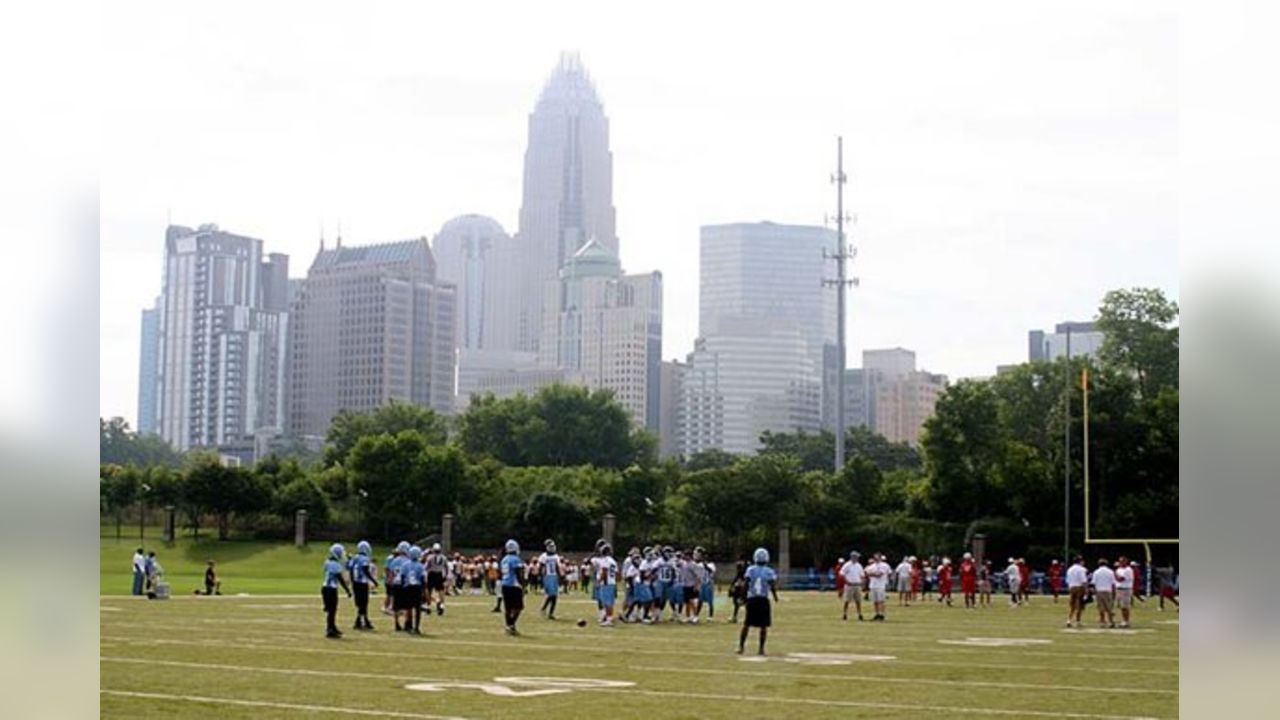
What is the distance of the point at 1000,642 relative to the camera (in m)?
21.5

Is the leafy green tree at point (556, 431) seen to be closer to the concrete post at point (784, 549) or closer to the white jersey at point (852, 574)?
the concrete post at point (784, 549)

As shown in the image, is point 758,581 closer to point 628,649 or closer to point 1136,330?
point 628,649

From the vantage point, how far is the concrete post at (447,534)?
203 feet

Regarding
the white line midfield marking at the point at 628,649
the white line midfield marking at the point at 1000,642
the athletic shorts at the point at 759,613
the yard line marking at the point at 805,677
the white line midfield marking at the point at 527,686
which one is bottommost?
the white line midfield marking at the point at 1000,642

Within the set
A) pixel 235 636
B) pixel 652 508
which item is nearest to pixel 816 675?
pixel 235 636

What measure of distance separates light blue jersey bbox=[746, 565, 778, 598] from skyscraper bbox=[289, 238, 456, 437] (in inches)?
4833

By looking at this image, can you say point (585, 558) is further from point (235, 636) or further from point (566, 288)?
point (566, 288)

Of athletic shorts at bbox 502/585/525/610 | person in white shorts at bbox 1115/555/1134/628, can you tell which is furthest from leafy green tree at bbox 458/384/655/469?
athletic shorts at bbox 502/585/525/610

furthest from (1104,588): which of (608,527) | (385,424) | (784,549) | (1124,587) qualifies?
(385,424)

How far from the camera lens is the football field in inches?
484

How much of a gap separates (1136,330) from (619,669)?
51831mm

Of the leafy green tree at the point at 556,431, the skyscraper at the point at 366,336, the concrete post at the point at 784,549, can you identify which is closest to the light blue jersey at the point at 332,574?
the concrete post at the point at 784,549

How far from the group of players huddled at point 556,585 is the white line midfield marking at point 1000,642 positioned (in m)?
2.43
